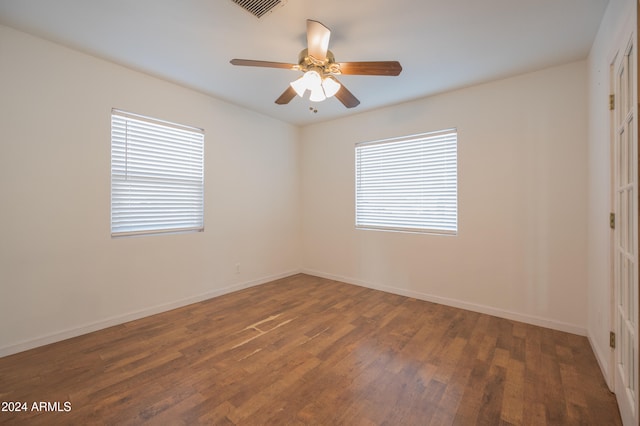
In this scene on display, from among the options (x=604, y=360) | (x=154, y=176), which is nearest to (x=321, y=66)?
(x=154, y=176)

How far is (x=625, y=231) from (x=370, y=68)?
6.24ft

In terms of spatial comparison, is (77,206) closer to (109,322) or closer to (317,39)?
(109,322)

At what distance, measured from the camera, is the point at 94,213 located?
2.60m

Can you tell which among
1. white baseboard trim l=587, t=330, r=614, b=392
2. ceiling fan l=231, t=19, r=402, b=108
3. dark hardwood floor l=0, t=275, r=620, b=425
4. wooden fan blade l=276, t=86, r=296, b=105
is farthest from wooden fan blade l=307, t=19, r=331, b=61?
white baseboard trim l=587, t=330, r=614, b=392

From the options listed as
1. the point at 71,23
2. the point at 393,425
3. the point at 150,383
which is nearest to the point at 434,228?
the point at 393,425

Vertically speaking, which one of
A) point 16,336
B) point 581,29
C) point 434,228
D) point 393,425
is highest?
point 581,29

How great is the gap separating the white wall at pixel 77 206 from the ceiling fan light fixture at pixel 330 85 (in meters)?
2.00

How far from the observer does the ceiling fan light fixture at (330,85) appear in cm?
213

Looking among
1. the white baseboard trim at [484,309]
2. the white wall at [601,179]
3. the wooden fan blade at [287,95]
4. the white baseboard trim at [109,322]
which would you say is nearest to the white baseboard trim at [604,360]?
the white wall at [601,179]

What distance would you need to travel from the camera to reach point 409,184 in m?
3.67

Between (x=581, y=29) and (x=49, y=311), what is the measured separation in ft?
16.6

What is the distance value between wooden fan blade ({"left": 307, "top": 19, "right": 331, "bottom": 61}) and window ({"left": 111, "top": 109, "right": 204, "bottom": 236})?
2.11 metres

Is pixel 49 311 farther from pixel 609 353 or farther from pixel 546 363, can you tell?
pixel 609 353

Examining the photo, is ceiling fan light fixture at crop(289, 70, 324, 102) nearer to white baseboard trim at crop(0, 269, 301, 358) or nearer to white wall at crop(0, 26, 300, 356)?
white wall at crop(0, 26, 300, 356)
